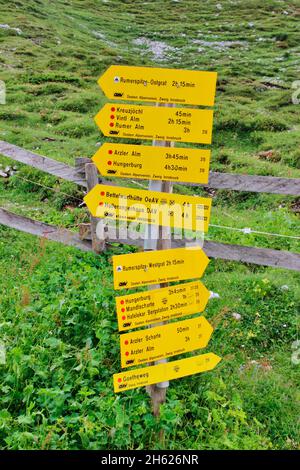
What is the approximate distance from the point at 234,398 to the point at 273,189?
3.10m

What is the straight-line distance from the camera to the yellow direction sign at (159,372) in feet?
13.0

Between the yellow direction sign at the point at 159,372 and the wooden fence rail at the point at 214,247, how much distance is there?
235cm

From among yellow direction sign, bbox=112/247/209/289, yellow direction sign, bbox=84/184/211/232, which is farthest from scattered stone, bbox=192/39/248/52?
yellow direction sign, bbox=112/247/209/289

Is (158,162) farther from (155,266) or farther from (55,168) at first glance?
(55,168)

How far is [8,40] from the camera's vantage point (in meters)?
26.3

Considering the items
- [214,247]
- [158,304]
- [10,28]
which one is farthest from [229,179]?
[10,28]

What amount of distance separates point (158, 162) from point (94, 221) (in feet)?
10.4

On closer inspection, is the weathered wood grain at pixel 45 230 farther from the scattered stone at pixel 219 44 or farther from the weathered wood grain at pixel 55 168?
the scattered stone at pixel 219 44

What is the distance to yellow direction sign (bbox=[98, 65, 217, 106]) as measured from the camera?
3.86m

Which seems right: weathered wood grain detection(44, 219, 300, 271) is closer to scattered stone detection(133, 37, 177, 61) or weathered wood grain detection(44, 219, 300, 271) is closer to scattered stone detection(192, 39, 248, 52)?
scattered stone detection(133, 37, 177, 61)

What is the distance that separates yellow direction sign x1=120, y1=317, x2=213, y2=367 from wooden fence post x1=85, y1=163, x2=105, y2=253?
3.15 meters

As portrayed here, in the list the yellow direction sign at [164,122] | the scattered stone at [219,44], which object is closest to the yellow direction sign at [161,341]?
the yellow direction sign at [164,122]

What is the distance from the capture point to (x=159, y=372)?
13.6 ft
